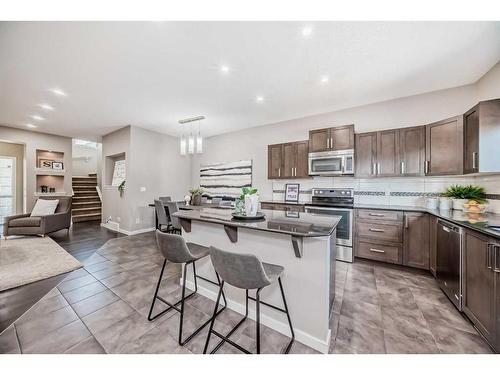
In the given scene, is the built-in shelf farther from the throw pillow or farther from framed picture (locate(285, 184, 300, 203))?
framed picture (locate(285, 184, 300, 203))

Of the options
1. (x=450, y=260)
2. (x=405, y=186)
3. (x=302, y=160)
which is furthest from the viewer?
(x=302, y=160)

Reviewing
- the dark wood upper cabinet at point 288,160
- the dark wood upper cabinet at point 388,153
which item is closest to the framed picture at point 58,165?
the dark wood upper cabinet at point 288,160

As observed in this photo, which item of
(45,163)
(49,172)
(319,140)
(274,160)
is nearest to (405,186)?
(319,140)

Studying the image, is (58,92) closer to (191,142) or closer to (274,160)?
(191,142)

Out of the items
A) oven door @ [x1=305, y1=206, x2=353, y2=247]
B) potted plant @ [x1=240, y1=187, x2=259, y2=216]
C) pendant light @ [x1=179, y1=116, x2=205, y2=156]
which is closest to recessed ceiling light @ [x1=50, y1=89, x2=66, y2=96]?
pendant light @ [x1=179, y1=116, x2=205, y2=156]

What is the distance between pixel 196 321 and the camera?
5.84 ft

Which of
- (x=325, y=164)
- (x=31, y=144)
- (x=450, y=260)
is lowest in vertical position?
(x=450, y=260)

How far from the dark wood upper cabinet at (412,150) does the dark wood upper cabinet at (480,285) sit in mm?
1459

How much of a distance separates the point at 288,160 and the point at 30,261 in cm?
469

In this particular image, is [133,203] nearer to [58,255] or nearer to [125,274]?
[58,255]

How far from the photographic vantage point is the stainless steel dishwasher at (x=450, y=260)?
1894 millimetres

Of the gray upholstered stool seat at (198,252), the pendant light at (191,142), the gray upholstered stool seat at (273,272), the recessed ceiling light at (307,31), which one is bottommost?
the gray upholstered stool seat at (273,272)

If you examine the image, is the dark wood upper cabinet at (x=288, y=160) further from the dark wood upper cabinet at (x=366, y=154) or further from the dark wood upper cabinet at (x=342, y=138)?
the dark wood upper cabinet at (x=366, y=154)
